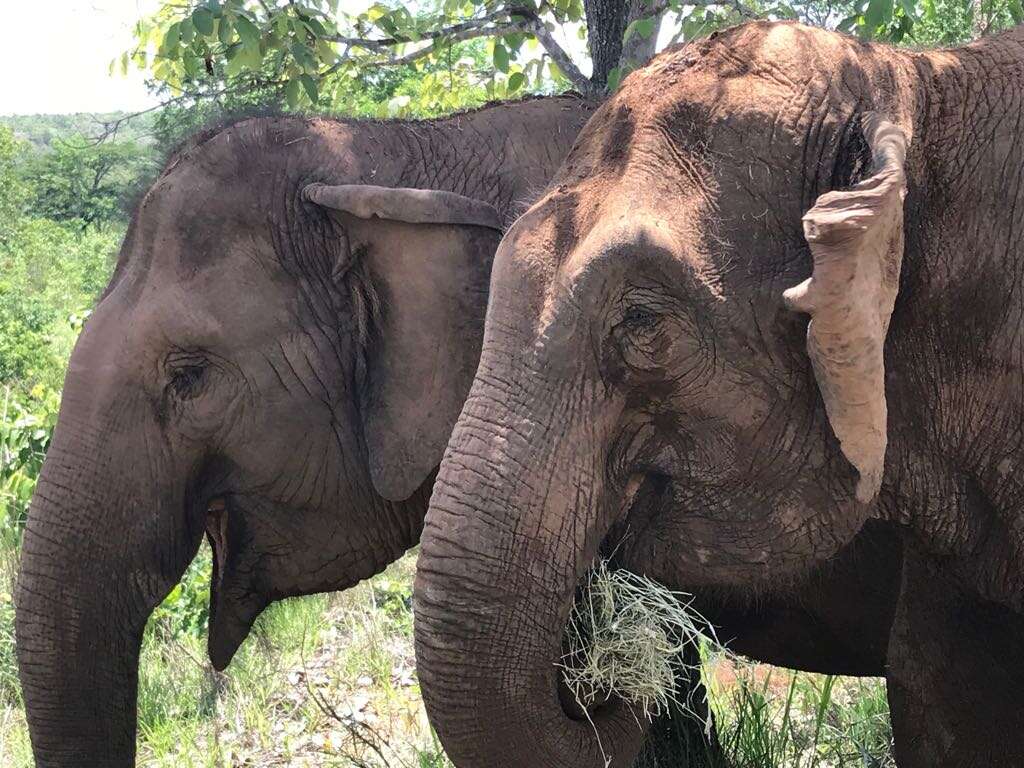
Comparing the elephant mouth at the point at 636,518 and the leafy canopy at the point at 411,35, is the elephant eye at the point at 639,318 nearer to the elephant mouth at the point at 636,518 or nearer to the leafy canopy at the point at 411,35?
the elephant mouth at the point at 636,518

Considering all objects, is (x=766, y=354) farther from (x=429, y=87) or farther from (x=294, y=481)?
(x=429, y=87)

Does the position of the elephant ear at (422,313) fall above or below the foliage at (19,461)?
above

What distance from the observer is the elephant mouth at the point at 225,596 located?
426 centimetres

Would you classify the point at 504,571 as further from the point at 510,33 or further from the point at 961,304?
the point at 510,33

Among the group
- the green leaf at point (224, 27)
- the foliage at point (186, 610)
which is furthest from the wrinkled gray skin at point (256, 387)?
the foliage at point (186, 610)

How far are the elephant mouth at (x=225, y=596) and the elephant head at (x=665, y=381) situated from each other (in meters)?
1.67

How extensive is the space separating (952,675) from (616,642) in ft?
3.94

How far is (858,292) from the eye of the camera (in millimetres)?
2535

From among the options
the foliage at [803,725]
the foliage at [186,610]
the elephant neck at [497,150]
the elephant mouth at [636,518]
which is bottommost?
the foliage at [803,725]

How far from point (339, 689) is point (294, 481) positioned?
2148mm

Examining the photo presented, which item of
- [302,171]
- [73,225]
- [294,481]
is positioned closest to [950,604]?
[294,481]

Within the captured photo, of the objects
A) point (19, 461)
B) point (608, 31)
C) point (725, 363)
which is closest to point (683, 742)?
point (725, 363)

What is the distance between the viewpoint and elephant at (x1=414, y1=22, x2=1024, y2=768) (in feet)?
8.77

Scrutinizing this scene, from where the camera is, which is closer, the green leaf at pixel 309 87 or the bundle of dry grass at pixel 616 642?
the bundle of dry grass at pixel 616 642
